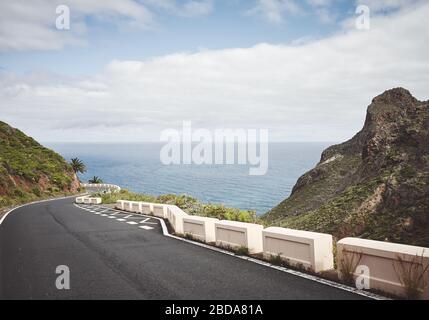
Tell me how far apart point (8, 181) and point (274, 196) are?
8923 cm

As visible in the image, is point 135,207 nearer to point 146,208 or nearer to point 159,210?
point 146,208

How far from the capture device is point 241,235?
942cm

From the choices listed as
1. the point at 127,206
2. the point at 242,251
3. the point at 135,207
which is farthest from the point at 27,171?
the point at 242,251

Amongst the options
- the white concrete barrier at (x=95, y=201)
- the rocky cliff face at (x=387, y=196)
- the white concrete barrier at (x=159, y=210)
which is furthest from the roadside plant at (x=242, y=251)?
the white concrete barrier at (x=95, y=201)

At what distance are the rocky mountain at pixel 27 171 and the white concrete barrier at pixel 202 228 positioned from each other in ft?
98.0

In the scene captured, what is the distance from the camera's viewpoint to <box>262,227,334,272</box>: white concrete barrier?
23.5ft

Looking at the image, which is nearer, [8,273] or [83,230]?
[8,273]

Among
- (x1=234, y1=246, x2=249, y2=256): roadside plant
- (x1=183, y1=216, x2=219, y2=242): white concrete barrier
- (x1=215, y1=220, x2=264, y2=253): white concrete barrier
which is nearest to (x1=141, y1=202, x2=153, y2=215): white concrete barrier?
(x1=183, y1=216, x2=219, y2=242): white concrete barrier

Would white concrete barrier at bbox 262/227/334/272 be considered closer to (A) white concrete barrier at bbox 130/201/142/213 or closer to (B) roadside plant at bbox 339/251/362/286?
(B) roadside plant at bbox 339/251/362/286

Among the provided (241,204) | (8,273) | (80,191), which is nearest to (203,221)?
(8,273)

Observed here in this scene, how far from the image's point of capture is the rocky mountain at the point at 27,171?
1807 inches

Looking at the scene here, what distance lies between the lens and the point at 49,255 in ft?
31.9

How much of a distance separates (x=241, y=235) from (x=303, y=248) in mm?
2252
